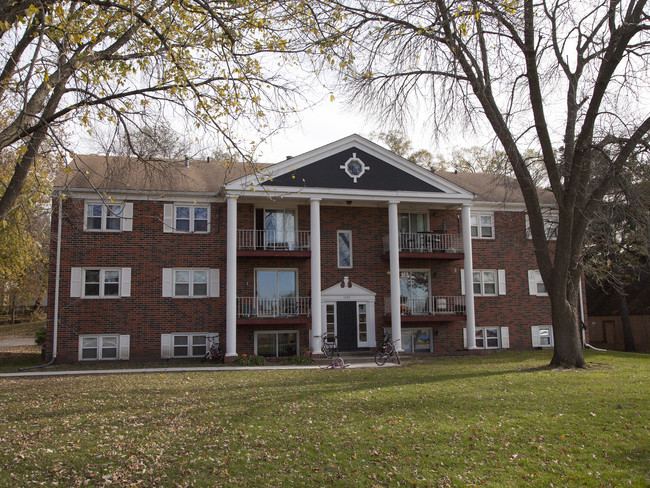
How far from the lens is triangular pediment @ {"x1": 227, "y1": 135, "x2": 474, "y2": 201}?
2053cm

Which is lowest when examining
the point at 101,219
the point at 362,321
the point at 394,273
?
the point at 362,321

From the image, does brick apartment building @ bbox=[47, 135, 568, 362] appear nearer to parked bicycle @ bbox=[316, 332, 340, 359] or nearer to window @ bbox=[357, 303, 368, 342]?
window @ bbox=[357, 303, 368, 342]

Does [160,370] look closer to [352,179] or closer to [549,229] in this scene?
[352,179]

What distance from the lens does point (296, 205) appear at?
22.1 m

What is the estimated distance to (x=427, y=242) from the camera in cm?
2277

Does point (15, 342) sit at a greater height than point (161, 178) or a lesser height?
lesser

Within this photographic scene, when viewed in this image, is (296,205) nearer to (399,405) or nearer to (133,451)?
(399,405)

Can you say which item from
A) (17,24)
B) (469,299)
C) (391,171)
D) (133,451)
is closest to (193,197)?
(391,171)

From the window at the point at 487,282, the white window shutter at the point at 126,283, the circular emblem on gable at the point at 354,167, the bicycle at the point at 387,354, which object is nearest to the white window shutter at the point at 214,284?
the white window shutter at the point at 126,283

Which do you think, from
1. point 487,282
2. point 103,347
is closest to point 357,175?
point 487,282

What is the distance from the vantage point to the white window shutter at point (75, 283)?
65.4 feet

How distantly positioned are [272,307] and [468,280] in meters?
7.58

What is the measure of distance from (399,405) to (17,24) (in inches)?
337

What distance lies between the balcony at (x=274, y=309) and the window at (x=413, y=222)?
17.4 feet
